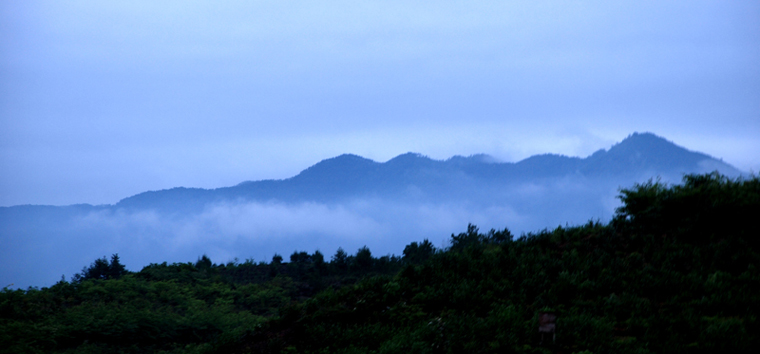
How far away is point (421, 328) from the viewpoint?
28.7 ft

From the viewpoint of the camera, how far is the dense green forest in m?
7.77

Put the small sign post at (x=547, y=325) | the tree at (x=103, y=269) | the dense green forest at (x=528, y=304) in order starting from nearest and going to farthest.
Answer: the small sign post at (x=547, y=325) → the dense green forest at (x=528, y=304) → the tree at (x=103, y=269)

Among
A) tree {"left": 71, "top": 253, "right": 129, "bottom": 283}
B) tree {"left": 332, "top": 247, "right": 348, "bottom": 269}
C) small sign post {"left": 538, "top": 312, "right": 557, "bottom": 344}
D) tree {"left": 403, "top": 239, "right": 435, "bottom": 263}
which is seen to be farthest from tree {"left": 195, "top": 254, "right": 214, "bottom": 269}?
small sign post {"left": 538, "top": 312, "right": 557, "bottom": 344}

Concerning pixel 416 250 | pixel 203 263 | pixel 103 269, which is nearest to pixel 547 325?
pixel 416 250

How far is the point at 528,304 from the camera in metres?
9.37

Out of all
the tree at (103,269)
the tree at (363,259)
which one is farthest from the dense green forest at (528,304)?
the tree at (363,259)

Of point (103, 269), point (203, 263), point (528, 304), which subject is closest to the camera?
point (528, 304)

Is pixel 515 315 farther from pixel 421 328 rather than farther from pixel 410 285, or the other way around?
pixel 410 285

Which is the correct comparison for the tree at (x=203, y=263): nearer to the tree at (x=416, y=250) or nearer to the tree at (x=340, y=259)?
the tree at (x=340, y=259)

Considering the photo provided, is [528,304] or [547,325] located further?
[528,304]

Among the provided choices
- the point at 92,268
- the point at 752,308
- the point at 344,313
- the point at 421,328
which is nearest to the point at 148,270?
the point at 92,268

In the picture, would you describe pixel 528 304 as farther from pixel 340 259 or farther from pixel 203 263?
pixel 203 263

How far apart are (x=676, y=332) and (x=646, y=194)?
19.1 feet

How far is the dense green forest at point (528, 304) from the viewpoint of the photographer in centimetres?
777
